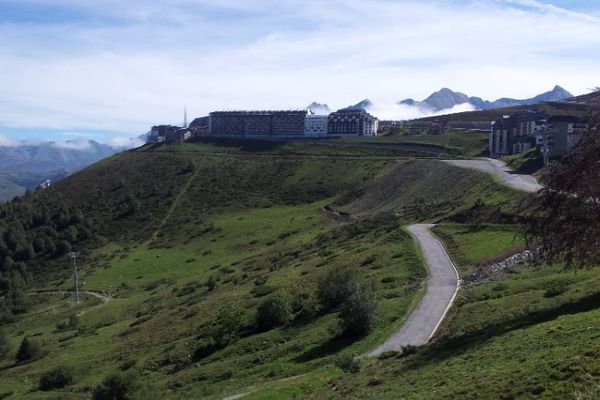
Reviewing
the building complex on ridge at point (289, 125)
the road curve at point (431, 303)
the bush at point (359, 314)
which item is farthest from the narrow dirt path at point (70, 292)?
the building complex on ridge at point (289, 125)

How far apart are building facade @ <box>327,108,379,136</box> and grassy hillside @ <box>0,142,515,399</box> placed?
35810 millimetres

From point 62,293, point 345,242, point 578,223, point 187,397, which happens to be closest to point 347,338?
point 187,397

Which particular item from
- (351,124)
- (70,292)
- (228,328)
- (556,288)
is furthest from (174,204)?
(556,288)

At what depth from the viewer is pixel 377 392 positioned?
741 inches

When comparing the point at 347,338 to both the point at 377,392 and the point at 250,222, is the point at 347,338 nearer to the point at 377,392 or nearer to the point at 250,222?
the point at 377,392

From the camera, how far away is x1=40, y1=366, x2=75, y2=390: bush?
35250mm

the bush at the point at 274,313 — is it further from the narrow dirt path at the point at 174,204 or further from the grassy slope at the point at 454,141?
the grassy slope at the point at 454,141

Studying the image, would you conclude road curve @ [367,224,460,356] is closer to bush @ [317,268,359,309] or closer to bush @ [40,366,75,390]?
bush @ [317,268,359,309]

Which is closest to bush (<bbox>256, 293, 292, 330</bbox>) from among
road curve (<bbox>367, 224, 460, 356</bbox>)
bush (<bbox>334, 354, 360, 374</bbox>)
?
road curve (<bbox>367, 224, 460, 356</bbox>)

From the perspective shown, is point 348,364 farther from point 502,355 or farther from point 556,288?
point 556,288

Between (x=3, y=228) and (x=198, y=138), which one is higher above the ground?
(x=198, y=138)

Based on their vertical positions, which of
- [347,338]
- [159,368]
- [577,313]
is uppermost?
[577,313]

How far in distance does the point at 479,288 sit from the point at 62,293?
59.8 metres

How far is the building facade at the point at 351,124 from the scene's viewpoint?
17912 cm
